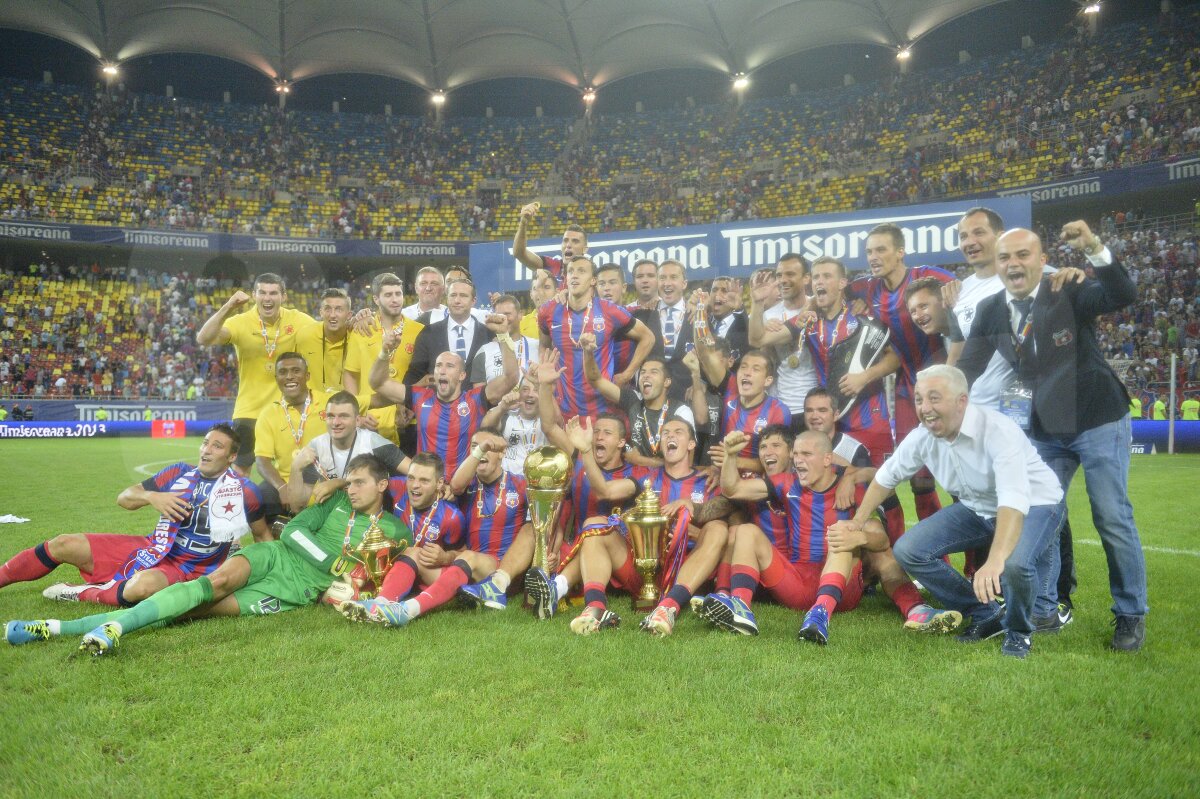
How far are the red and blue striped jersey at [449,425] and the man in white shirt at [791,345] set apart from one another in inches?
81.7

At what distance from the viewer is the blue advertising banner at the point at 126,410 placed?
22.4 metres

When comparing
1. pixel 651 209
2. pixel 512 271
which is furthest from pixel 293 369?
pixel 651 209

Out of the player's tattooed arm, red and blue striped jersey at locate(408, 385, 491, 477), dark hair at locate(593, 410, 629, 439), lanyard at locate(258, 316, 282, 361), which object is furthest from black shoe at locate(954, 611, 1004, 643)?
lanyard at locate(258, 316, 282, 361)

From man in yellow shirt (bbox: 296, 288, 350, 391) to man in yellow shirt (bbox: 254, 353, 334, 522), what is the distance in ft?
1.65

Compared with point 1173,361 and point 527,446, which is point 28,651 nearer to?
point 527,446

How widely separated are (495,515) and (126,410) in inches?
866

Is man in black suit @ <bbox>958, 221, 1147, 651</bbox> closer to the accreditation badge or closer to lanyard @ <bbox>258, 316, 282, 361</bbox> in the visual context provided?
the accreditation badge

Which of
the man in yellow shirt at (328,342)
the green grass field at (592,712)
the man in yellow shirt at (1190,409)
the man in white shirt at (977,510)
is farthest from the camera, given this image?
the man in yellow shirt at (1190,409)

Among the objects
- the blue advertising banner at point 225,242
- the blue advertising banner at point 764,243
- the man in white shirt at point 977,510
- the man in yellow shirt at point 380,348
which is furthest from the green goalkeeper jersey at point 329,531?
the blue advertising banner at point 225,242

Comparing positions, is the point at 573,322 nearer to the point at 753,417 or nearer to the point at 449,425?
the point at 449,425

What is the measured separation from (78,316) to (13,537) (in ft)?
74.0

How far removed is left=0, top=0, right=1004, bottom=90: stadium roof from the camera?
25.0m

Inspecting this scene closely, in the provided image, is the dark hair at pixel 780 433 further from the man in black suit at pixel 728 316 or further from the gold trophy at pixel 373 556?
the gold trophy at pixel 373 556

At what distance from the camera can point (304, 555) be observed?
469cm
